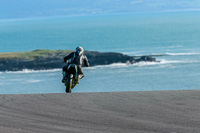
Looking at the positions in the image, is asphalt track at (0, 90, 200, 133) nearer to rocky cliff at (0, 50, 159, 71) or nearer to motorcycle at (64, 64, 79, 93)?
motorcycle at (64, 64, 79, 93)

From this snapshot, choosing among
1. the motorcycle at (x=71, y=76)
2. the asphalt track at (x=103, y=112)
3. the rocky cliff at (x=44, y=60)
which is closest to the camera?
the asphalt track at (x=103, y=112)

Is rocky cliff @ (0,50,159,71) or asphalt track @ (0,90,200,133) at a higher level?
rocky cliff @ (0,50,159,71)

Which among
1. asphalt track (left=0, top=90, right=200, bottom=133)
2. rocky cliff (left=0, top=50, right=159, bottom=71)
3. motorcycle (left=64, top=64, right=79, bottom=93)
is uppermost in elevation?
rocky cliff (left=0, top=50, right=159, bottom=71)

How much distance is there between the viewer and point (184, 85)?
230ft

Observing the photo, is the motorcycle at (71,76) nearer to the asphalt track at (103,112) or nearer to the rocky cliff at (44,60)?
the asphalt track at (103,112)

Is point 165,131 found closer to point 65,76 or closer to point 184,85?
point 65,76

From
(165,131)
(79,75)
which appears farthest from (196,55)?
(165,131)

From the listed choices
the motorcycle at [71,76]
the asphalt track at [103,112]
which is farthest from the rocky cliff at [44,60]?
the asphalt track at [103,112]

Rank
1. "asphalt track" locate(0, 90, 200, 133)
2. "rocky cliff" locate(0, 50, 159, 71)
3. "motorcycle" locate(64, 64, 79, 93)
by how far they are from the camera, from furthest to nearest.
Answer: "rocky cliff" locate(0, 50, 159, 71) → "motorcycle" locate(64, 64, 79, 93) → "asphalt track" locate(0, 90, 200, 133)

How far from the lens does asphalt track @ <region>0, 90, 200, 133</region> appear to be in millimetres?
8672

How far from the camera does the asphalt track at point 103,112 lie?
8672 mm

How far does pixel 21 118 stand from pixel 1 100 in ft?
7.89

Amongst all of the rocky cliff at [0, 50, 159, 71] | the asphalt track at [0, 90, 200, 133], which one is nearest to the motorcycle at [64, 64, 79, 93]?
the asphalt track at [0, 90, 200, 133]

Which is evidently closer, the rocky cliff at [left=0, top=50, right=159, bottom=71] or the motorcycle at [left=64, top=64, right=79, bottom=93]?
the motorcycle at [left=64, top=64, right=79, bottom=93]
